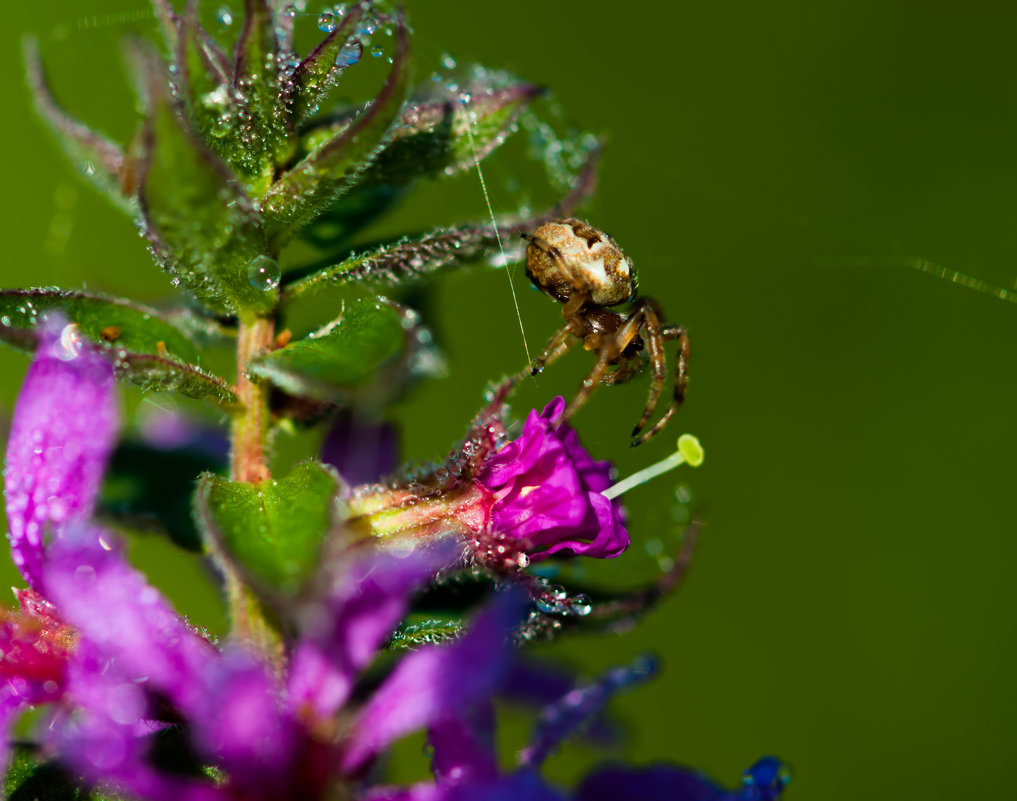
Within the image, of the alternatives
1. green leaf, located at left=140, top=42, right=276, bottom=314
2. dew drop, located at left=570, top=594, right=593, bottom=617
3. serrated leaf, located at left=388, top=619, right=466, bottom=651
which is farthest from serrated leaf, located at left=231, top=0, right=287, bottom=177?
dew drop, located at left=570, top=594, right=593, bottom=617

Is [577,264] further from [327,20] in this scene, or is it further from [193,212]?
[193,212]

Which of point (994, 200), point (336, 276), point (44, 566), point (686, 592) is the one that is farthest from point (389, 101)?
point (994, 200)

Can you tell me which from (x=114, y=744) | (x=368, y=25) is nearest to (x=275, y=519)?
(x=114, y=744)

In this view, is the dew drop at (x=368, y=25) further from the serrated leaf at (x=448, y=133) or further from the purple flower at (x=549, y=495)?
Result: the purple flower at (x=549, y=495)

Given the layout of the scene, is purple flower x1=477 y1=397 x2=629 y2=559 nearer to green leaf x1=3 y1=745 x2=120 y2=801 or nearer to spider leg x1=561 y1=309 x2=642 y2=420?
spider leg x1=561 y1=309 x2=642 y2=420

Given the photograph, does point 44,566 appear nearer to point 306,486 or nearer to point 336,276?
point 306,486

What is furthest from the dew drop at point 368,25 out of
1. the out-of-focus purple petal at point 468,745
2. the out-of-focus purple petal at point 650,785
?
the out-of-focus purple petal at point 650,785
